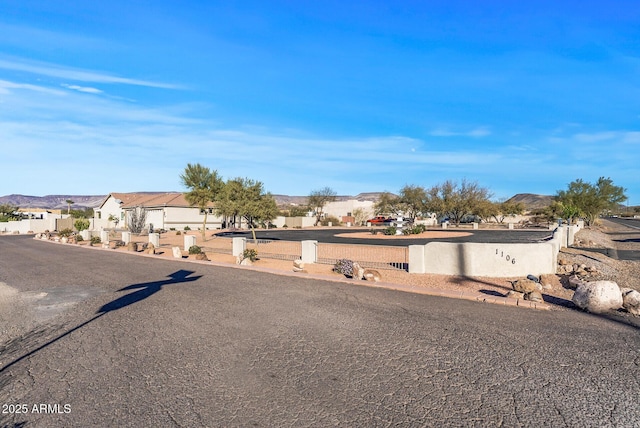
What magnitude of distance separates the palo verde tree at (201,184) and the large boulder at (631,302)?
29.4 meters

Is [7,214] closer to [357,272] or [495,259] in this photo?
[357,272]

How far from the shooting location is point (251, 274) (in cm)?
1334

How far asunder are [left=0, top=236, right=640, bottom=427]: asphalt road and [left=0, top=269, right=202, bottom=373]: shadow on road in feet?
0.15

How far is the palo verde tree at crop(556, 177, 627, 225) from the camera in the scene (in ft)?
179

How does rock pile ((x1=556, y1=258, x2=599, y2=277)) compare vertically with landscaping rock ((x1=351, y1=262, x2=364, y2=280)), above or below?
below

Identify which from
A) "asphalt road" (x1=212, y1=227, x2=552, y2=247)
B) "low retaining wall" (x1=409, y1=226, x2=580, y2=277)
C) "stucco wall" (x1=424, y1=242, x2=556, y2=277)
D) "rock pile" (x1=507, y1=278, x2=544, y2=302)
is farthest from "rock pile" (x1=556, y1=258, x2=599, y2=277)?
"asphalt road" (x1=212, y1=227, x2=552, y2=247)

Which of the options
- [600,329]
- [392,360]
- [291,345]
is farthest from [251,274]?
[600,329]

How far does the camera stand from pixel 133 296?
31.8 feet

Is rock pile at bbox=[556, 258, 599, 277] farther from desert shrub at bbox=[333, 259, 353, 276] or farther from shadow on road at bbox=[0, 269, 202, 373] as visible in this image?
shadow on road at bbox=[0, 269, 202, 373]

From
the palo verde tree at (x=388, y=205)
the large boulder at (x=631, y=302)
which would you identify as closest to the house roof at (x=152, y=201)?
the palo verde tree at (x=388, y=205)

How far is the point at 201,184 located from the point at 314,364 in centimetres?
3046

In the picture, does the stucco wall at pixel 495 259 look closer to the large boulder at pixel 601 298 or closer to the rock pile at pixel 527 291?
the rock pile at pixel 527 291

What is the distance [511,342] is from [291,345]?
10.6 feet

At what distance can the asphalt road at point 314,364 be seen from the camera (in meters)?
3.89
